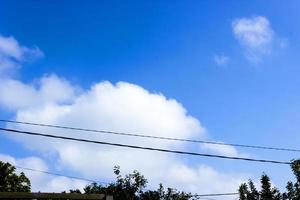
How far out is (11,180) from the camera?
59344 millimetres

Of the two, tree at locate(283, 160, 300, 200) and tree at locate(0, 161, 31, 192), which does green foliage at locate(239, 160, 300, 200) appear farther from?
tree at locate(0, 161, 31, 192)

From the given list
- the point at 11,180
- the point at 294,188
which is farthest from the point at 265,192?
the point at 11,180

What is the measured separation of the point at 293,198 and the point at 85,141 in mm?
59311

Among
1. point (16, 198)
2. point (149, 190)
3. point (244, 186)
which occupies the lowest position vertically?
point (16, 198)

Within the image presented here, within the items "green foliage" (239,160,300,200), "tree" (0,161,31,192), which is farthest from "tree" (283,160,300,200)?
"tree" (0,161,31,192)

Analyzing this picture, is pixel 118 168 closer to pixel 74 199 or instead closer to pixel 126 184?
pixel 126 184

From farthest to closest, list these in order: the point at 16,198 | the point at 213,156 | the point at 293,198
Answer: the point at 293,198
the point at 213,156
the point at 16,198

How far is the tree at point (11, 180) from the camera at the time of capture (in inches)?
2320

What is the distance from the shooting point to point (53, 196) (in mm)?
10914

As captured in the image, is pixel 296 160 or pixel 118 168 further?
pixel 296 160

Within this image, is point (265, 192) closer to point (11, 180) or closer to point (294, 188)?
point (294, 188)

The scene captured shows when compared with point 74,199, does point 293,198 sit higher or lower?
higher

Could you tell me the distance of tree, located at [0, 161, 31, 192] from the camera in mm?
58928

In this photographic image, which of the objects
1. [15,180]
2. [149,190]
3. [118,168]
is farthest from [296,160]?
[15,180]
